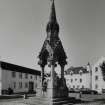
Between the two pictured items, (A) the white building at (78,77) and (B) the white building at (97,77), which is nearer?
(B) the white building at (97,77)

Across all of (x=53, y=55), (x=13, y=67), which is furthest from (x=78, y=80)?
(x=53, y=55)

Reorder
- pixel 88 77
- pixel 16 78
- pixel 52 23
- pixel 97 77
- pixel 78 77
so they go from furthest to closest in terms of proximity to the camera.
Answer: pixel 78 77 < pixel 88 77 < pixel 97 77 < pixel 16 78 < pixel 52 23

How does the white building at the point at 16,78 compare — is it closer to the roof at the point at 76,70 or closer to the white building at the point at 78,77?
the white building at the point at 78,77

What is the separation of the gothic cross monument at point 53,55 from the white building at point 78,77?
55.1 meters

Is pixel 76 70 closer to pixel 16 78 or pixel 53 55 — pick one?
pixel 16 78

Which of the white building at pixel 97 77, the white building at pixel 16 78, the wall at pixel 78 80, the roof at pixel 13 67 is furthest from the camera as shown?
the wall at pixel 78 80

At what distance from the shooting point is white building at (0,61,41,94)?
54.8 metres

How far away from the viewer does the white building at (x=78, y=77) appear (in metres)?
82.1

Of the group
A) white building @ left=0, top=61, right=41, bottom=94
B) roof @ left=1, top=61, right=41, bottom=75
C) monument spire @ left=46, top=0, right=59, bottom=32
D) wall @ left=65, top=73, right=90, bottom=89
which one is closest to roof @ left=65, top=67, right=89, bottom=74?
wall @ left=65, top=73, right=90, bottom=89

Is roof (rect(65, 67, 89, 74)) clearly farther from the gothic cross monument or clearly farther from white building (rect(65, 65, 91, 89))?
the gothic cross monument

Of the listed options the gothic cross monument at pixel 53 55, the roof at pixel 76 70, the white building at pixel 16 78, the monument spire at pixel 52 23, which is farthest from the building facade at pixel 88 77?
the monument spire at pixel 52 23

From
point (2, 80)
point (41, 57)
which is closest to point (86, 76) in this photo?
point (2, 80)

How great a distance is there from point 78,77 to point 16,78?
31465 millimetres

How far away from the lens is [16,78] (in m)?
61.2
